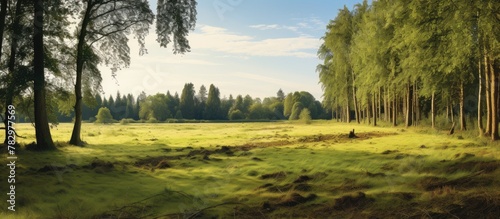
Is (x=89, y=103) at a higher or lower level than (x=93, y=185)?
higher

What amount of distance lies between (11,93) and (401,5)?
21.0 metres

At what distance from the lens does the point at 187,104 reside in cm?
12550

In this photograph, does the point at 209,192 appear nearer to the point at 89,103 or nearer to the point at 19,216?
the point at 19,216

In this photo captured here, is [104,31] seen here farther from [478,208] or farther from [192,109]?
[192,109]

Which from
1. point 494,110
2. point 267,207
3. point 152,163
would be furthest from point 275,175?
point 494,110

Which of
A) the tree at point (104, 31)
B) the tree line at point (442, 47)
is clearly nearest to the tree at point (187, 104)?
the tree line at point (442, 47)

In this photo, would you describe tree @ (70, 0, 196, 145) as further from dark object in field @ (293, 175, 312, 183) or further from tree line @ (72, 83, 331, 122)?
tree line @ (72, 83, 331, 122)

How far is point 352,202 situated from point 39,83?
58.8 feet

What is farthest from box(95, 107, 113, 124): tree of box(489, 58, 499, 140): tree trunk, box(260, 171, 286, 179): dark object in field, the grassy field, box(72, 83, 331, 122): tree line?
box(489, 58, 499, 140): tree trunk

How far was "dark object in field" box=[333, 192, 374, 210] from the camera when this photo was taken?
737 centimetres

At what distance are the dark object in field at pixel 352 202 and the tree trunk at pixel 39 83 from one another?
17.7 metres

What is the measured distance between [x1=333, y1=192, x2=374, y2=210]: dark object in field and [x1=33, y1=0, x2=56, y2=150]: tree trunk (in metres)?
17.7

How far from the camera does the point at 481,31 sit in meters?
15.4

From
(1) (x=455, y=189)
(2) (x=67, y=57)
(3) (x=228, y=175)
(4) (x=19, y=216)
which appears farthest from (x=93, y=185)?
(2) (x=67, y=57)
